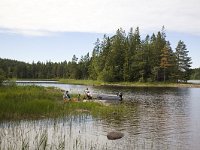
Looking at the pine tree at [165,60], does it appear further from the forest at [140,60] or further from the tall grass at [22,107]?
the tall grass at [22,107]

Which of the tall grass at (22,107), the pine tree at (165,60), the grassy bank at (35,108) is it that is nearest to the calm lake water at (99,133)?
the grassy bank at (35,108)

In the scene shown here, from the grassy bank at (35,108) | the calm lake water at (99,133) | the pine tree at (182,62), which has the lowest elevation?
the calm lake water at (99,133)

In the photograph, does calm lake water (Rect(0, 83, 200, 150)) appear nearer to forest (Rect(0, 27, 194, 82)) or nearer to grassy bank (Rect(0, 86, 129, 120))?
grassy bank (Rect(0, 86, 129, 120))

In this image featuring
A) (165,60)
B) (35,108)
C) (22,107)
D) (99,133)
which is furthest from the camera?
(165,60)

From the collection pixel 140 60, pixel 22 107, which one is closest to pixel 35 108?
pixel 22 107

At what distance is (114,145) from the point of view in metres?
20.5

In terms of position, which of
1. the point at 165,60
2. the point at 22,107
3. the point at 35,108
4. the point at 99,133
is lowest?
the point at 99,133

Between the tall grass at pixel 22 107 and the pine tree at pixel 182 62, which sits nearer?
the tall grass at pixel 22 107

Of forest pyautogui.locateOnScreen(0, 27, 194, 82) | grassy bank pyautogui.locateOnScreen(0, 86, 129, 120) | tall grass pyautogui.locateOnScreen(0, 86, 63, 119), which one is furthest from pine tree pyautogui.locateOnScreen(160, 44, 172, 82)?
tall grass pyautogui.locateOnScreen(0, 86, 63, 119)

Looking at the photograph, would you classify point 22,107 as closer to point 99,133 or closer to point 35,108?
point 35,108

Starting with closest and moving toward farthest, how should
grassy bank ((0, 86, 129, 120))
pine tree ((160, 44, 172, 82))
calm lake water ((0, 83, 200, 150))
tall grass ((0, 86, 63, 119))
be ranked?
calm lake water ((0, 83, 200, 150)) → tall grass ((0, 86, 63, 119)) → grassy bank ((0, 86, 129, 120)) → pine tree ((160, 44, 172, 82))

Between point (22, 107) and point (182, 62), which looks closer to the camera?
point (22, 107)

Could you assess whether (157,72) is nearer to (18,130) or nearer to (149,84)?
(149,84)

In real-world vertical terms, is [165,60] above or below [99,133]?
above
